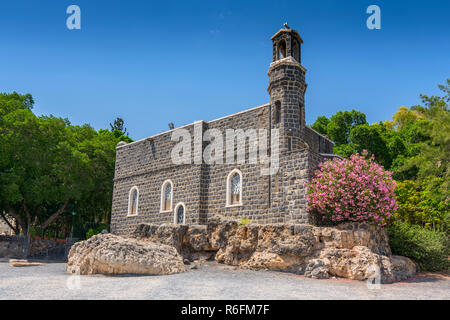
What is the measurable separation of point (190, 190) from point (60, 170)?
1073 cm

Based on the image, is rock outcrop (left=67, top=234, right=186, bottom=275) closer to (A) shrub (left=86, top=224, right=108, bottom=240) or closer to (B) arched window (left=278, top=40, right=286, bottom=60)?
(B) arched window (left=278, top=40, right=286, bottom=60)

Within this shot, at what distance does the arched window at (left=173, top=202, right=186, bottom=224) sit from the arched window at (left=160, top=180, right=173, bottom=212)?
0.60 metres

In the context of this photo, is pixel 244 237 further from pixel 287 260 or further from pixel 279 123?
pixel 279 123

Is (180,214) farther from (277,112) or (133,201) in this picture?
(277,112)

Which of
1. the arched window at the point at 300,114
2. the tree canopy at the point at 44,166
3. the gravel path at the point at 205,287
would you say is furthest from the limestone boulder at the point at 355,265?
the tree canopy at the point at 44,166

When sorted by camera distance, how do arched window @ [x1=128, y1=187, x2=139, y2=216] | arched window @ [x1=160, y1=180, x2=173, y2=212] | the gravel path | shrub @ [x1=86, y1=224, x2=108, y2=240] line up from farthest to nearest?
shrub @ [x1=86, y1=224, x2=108, y2=240] → arched window @ [x1=128, y1=187, x2=139, y2=216] → arched window @ [x1=160, y1=180, x2=173, y2=212] → the gravel path

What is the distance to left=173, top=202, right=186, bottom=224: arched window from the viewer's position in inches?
752

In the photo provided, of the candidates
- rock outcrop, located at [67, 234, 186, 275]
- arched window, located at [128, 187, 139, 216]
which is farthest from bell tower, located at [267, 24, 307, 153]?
arched window, located at [128, 187, 139, 216]

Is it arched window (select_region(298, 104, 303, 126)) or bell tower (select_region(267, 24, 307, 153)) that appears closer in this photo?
bell tower (select_region(267, 24, 307, 153))

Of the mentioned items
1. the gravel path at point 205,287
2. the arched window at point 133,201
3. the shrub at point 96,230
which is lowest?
the gravel path at point 205,287

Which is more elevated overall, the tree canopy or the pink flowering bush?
the tree canopy

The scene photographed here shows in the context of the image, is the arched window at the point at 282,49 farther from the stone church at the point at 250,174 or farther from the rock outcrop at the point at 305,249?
the rock outcrop at the point at 305,249

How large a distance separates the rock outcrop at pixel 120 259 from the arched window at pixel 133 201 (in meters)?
10.0

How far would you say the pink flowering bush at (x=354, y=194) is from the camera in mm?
13102
